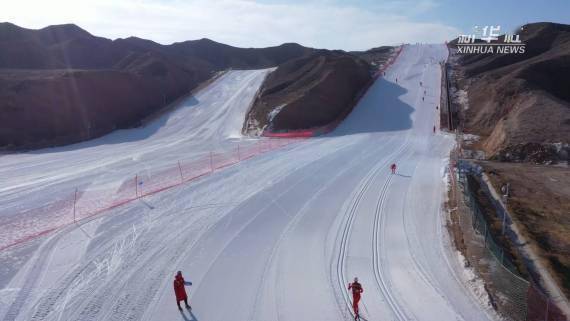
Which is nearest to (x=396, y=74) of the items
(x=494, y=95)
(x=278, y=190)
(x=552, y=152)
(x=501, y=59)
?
(x=501, y=59)

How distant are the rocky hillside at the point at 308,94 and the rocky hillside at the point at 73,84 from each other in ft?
46.6

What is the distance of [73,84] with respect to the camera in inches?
1742

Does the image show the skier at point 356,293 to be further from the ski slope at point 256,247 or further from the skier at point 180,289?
the skier at point 180,289

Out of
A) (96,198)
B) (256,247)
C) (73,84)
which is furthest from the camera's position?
(73,84)

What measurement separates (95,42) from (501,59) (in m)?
64.7

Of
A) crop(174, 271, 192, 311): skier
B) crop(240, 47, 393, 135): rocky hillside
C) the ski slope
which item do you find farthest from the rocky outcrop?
crop(174, 271, 192, 311): skier

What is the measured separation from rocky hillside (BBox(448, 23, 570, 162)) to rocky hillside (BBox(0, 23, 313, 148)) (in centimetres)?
3529

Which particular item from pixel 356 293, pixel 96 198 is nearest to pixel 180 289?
pixel 356 293

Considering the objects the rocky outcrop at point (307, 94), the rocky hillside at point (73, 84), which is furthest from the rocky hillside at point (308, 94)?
the rocky hillside at point (73, 84)

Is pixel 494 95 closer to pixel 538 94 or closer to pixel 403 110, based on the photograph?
pixel 538 94

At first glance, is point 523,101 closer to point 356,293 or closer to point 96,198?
point 356,293

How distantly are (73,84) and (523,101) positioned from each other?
142 feet

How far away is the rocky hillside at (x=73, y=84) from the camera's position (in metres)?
38.8

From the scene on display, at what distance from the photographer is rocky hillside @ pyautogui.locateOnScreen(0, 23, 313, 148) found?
1528 inches
